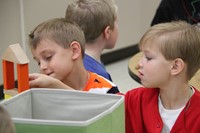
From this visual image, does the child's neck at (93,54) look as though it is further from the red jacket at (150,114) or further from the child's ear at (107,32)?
the red jacket at (150,114)

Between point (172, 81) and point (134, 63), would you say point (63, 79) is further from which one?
point (134, 63)

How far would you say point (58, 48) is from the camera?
62.7 inches

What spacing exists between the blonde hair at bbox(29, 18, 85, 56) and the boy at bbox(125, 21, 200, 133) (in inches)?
10.5

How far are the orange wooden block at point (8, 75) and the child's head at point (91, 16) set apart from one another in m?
0.81

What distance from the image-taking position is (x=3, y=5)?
4.02 m

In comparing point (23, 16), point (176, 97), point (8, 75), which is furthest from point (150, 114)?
point (23, 16)

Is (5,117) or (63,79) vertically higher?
(5,117)

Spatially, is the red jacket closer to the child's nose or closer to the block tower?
the child's nose

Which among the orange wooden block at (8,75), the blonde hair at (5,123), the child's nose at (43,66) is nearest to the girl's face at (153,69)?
the child's nose at (43,66)

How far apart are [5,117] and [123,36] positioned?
466 cm

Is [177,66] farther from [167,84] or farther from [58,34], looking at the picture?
[58,34]

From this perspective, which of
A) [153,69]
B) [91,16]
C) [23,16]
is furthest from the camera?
[23,16]

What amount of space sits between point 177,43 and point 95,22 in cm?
57

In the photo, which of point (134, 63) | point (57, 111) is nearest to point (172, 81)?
point (57, 111)
